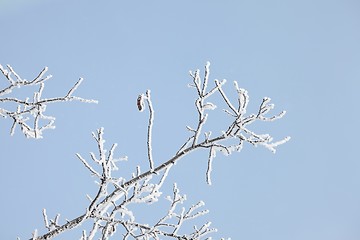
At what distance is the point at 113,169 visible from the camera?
4.74 metres

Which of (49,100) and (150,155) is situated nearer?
(150,155)

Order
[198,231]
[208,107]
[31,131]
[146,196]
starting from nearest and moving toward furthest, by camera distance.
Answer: [208,107] → [146,196] → [198,231] → [31,131]

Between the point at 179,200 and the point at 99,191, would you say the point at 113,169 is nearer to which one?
the point at 99,191

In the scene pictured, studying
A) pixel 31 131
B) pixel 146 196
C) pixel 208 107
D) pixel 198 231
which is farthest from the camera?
pixel 31 131

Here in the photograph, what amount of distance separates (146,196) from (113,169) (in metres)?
0.50

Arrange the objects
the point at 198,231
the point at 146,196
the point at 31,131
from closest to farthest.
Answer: the point at 146,196 → the point at 198,231 → the point at 31,131

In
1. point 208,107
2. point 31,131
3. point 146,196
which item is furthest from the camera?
point 31,131

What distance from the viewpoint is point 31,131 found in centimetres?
553

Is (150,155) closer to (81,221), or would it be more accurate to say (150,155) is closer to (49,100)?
(81,221)

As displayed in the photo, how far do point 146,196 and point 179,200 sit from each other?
0.70 m

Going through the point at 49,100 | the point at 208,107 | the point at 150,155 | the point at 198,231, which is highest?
the point at 49,100

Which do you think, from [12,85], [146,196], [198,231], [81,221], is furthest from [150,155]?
[12,85]

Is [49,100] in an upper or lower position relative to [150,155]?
upper

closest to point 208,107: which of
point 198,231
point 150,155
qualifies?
point 150,155
